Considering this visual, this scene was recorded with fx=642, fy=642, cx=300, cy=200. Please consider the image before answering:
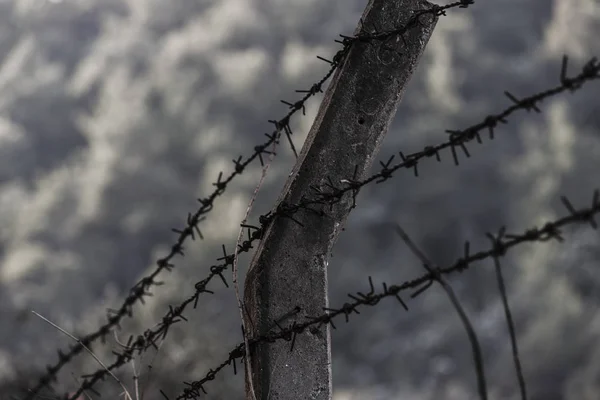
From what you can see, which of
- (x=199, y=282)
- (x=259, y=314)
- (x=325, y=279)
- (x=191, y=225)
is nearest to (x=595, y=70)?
(x=325, y=279)

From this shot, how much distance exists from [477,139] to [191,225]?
5.34 ft

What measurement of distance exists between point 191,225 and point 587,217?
81.2 inches

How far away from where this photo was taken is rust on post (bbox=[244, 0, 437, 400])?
2.36m

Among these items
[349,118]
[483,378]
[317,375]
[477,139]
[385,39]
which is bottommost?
[483,378]

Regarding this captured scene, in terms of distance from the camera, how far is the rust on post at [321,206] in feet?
7.73

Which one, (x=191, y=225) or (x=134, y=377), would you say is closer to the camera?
(x=134, y=377)

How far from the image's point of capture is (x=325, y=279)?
8.04 feet

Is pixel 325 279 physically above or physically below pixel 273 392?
above

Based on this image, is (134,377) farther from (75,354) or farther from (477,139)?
(477,139)

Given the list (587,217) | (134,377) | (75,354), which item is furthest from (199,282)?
(587,217)

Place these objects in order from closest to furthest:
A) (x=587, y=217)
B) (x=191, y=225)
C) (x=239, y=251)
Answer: (x=587, y=217), (x=239, y=251), (x=191, y=225)

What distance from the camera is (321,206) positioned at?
7.97 feet

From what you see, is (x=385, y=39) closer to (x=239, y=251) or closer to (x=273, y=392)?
(x=239, y=251)

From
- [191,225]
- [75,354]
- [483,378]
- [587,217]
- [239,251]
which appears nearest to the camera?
[483,378]
